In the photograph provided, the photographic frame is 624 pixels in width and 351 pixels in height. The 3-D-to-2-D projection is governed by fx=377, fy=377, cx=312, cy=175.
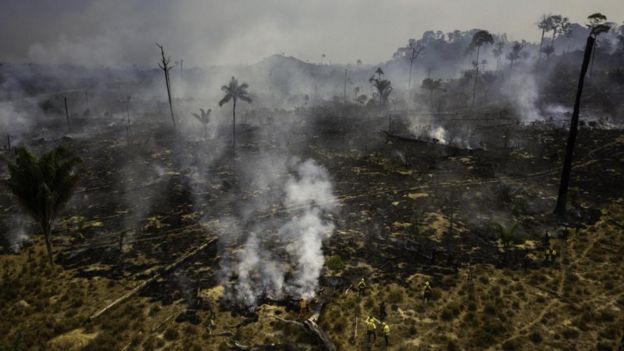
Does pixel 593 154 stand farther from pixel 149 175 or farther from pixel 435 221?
pixel 149 175

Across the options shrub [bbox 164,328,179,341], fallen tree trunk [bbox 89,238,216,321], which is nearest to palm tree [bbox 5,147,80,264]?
fallen tree trunk [bbox 89,238,216,321]

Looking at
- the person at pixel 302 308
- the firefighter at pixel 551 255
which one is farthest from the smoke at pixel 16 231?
the firefighter at pixel 551 255

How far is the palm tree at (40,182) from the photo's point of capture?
21.8 meters

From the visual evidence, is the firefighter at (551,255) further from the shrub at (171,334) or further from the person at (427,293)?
the shrub at (171,334)

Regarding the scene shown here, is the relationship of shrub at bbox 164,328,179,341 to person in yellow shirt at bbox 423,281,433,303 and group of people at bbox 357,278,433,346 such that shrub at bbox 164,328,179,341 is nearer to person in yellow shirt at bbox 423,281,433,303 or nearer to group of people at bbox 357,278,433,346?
group of people at bbox 357,278,433,346

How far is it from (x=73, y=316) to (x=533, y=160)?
44.7 meters

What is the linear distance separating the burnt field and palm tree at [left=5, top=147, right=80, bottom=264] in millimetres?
3793

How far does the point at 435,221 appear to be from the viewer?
29.4 metres

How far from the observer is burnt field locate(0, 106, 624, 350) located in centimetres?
1706

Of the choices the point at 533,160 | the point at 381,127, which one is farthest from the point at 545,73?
the point at 533,160

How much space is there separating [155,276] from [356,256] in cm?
1226

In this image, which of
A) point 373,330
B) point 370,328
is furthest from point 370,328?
point 373,330

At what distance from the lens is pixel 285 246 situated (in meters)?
25.7

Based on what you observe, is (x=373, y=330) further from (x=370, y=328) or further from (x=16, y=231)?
(x=16, y=231)
